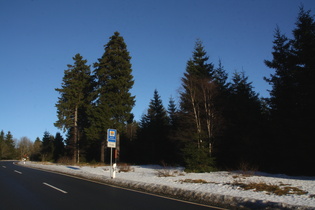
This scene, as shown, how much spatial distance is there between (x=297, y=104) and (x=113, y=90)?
23.2m

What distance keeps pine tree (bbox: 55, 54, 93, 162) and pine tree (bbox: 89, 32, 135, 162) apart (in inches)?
235

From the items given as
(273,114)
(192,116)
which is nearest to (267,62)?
(273,114)

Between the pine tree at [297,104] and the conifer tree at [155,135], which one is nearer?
the pine tree at [297,104]

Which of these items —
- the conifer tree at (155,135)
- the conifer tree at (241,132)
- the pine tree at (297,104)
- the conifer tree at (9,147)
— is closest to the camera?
the pine tree at (297,104)

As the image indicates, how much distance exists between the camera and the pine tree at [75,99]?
38.7 meters

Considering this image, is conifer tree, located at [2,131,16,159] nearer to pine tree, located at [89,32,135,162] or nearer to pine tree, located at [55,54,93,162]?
pine tree, located at [55,54,93,162]

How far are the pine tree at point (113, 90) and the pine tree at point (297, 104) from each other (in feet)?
62.8

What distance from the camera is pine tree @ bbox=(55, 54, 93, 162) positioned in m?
38.7

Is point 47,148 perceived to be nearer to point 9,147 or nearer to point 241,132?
point 9,147

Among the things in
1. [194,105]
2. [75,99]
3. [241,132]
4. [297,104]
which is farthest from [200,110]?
[75,99]

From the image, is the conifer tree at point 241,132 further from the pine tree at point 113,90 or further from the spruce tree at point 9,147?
the spruce tree at point 9,147

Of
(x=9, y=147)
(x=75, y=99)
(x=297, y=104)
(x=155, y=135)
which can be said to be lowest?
(x=9, y=147)

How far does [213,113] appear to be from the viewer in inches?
917

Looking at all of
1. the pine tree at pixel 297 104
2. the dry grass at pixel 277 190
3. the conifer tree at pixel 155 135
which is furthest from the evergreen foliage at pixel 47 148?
the dry grass at pixel 277 190
